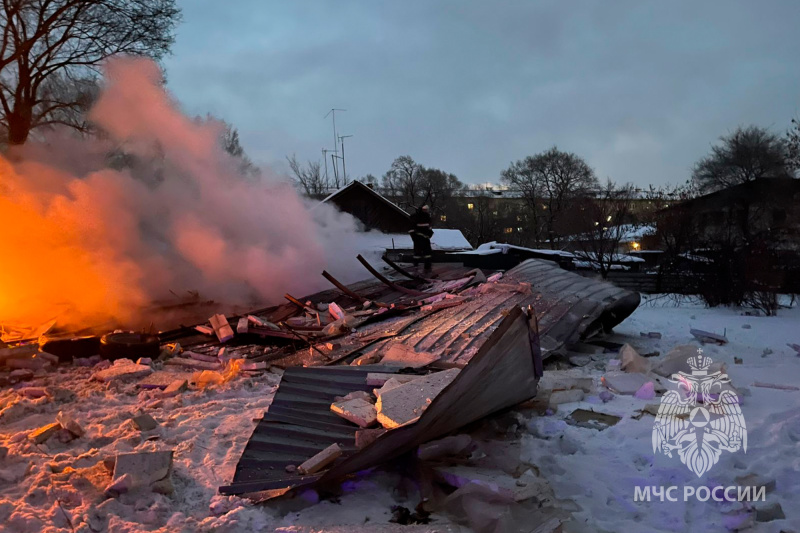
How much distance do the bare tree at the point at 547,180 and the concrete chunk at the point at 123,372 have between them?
4266 cm

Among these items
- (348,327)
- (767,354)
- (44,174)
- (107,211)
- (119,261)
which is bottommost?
(767,354)

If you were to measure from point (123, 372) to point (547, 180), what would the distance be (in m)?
47.9

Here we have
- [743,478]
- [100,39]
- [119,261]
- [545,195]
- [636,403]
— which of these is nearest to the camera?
[743,478]

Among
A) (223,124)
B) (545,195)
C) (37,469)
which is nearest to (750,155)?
(545,195)

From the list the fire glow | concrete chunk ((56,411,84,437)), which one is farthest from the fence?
concrete chunk ((56,411,84,437))

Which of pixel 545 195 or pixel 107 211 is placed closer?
pixel 107 211

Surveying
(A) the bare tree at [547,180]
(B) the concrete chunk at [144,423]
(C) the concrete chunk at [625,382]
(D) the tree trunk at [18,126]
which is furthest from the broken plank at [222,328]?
(A) the bare tree at [547,180]

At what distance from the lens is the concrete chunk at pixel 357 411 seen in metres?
3.78

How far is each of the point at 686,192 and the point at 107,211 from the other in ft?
85.2

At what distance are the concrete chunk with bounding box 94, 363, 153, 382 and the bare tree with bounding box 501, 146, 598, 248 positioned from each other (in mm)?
42662

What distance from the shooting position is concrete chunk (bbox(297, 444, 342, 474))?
3275 millimetres

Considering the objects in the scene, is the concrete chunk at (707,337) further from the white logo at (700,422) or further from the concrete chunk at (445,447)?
the concrete chunk at (445,447)

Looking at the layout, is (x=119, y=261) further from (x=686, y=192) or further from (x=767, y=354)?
(x=686, y=192)

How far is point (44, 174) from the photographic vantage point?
32.5ft
